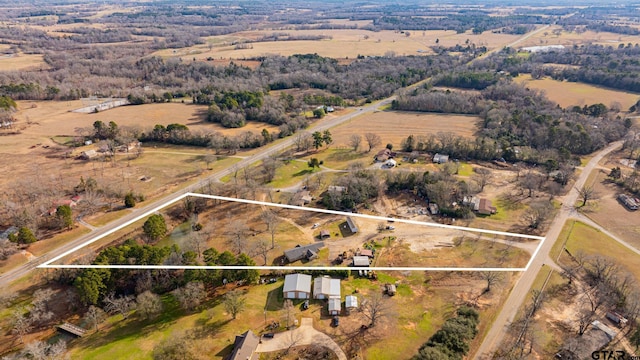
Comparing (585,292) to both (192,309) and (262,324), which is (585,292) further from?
(192,309)

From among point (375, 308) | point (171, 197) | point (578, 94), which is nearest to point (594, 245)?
point (375, 308)

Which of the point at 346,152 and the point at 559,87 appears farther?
the point at 559,87

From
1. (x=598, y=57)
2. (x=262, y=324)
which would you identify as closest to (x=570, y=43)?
(x=598, y=57)

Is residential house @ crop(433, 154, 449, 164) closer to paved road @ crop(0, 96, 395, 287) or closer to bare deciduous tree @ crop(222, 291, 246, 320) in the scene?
paved road @ crop(0, 96, 395, 287)

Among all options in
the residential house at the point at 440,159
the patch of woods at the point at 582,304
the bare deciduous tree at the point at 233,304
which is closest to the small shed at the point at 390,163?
the residential house at the point at 440,159

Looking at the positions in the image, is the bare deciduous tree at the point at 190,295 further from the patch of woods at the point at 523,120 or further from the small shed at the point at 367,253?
the patch of woods at the point at 523,120

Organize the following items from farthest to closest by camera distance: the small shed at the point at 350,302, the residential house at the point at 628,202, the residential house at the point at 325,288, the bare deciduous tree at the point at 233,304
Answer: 1. the residential house at the point at 628,202
2. the residential house at the point at 325,288
3. the small shed at the point at 350,302
4. the bare deciduous tree at the point at 233,304

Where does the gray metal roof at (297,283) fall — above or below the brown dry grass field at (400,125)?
above
